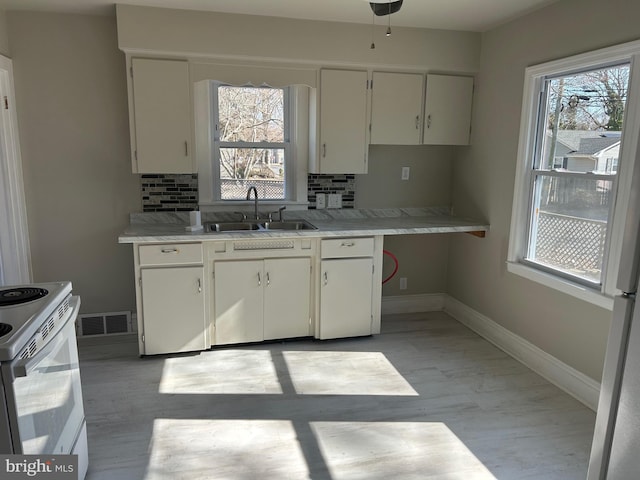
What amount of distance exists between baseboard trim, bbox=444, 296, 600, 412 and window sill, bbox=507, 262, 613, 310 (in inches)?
18.8

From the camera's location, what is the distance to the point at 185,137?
3.39m

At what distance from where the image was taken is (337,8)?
10.3ft

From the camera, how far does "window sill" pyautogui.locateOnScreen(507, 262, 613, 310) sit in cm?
267

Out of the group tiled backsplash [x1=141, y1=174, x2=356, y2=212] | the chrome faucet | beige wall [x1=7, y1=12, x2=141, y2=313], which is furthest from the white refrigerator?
beige wall [x1=7, y1=12, x2=141, y2=313]

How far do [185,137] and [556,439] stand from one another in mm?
2989

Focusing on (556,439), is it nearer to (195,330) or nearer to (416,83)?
(195,330)

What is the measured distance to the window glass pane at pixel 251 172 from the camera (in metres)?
3.81

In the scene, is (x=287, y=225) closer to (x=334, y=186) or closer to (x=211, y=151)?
(x=334, y=186)

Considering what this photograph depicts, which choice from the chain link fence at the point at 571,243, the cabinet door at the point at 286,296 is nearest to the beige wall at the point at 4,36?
the cabinet door at the point at 286,296

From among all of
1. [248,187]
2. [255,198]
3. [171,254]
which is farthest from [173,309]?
[248,187]

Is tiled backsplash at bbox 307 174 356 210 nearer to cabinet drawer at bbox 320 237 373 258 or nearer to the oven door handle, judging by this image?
cabinet drawer at bbox 320 237 373 258

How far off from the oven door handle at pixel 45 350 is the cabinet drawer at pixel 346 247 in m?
1.81

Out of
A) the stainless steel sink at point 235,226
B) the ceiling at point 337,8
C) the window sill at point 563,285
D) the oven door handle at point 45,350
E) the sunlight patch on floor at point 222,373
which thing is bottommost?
the sunlight patch on floor at point 222,373

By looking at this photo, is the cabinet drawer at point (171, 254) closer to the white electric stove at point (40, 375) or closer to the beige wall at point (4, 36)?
the white electric stove at point (40, 375)
